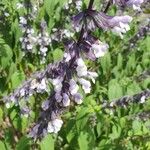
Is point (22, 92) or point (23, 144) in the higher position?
point (22, 92)

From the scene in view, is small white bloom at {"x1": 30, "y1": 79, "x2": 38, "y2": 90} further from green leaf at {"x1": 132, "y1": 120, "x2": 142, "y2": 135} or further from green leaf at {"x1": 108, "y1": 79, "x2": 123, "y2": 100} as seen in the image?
green leaf at {"x1": 108, "y1": 79, "x2": 123, "y2": 100}

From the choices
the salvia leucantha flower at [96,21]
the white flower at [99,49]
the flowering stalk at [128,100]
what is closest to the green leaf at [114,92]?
the flowering stalk at [128,100]

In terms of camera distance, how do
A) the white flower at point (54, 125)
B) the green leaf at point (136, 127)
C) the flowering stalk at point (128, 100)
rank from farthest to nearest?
the green leaf at point (136, 127)
the flowering stalk at point (128, 100)
the white flower at point (54, 125)

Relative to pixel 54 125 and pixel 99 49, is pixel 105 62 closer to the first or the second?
pixel 54 125

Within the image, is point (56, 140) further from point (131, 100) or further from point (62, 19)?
point (62, 19)

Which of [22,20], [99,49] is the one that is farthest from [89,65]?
[99,49]

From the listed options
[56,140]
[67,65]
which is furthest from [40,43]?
[67,65]

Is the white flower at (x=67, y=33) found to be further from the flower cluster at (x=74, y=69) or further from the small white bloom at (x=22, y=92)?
the small white bloom at (x=22, y=92)
